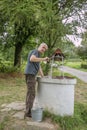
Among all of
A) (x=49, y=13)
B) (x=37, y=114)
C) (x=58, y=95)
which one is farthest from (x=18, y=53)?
(x=37, y=114)

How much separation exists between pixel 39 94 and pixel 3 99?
1.89m

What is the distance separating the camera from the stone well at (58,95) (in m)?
4.50

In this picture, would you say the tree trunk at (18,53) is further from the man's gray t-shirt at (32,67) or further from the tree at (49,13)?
the man's gray t-shirt at (32,67)

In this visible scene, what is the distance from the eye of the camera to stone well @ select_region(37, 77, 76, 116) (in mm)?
4496

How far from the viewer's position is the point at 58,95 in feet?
14.9

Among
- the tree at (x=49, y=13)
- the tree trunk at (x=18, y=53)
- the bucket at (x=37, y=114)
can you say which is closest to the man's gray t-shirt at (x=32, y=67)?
the bucket at (x=37, y=114)

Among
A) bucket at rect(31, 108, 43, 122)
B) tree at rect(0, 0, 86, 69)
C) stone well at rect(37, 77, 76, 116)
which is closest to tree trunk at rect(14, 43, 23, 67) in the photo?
tree at rect(0, 0, 86, 69)

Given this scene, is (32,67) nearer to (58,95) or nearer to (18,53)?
(58,95)

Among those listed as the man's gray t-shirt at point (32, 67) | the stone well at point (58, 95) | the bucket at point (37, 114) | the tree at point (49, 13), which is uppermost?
the tree at point (49, 13)

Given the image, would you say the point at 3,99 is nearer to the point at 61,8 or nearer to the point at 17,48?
the point at 61,8

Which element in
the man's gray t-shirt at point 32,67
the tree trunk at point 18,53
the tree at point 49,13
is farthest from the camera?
the tree trunk at point 18,53

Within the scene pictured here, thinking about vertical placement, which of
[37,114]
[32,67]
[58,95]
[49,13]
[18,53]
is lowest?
[37,114]

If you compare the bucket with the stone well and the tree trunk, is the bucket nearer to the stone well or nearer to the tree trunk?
the stone well

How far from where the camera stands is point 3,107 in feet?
17.9
